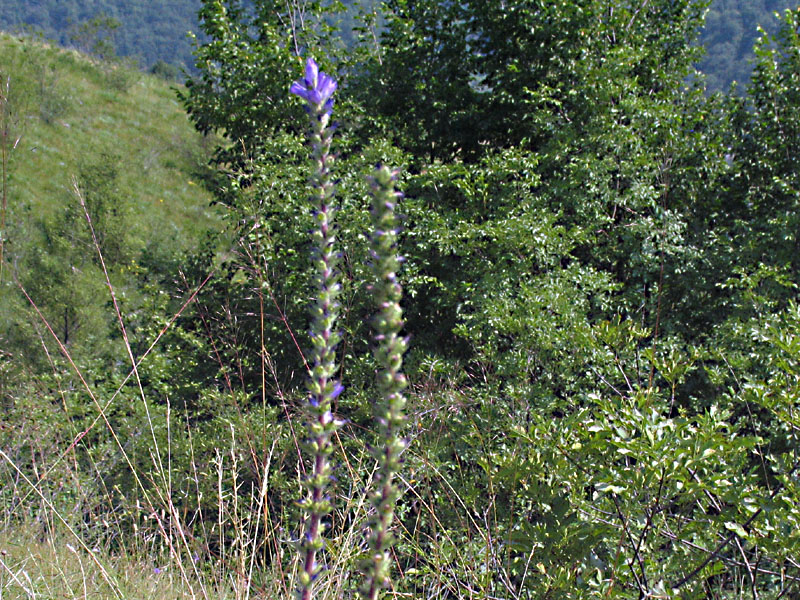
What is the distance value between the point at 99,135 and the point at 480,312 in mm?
31227

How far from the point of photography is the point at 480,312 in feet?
19.7

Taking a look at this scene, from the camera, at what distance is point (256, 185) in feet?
24.3

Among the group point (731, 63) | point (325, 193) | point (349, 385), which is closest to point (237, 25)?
point (349, 385)

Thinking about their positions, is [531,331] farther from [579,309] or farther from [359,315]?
[359,315]

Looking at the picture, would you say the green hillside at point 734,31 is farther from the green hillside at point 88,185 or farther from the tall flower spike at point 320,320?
the tall flower spike at point 320,320

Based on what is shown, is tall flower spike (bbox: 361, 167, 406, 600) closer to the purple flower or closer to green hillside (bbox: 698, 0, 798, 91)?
the purple flower

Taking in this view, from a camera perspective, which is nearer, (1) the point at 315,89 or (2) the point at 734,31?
(1) the point at 315,89

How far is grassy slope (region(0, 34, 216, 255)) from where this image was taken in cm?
2625

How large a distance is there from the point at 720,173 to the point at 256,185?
17.6 ft

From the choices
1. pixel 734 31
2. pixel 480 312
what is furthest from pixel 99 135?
pixel 734 31

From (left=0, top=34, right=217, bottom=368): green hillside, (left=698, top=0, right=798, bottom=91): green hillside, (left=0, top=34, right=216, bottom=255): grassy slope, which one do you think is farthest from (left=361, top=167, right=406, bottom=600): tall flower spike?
(left=698, top=0, right=798, bottom=91): green hillside

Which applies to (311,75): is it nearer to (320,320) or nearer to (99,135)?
(320,320)

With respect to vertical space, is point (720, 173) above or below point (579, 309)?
above

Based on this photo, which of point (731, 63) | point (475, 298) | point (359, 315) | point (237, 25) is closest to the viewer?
point (475, 298)
